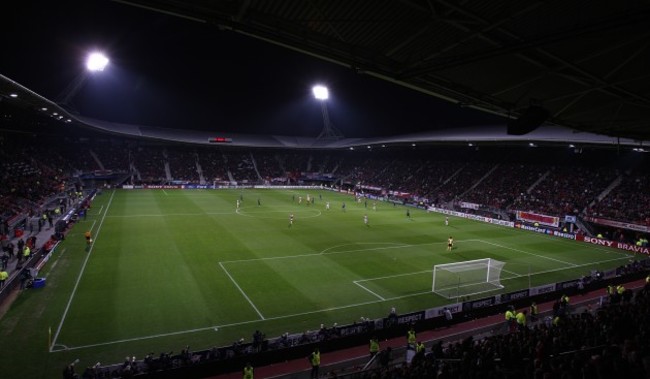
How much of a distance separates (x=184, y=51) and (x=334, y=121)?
45.2m

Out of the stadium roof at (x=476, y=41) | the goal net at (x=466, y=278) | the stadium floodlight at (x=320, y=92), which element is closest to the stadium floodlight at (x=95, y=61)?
the stadium floodlight at (x=320, y=92)

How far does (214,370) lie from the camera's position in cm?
1454

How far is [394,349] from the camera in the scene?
16844 mm

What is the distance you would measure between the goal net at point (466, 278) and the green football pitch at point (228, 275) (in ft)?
2.60

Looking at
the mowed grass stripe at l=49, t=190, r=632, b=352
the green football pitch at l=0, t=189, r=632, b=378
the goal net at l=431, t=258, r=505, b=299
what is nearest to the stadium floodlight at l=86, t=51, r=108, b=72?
the mowed grass stripe at l=49, t=190, r=632, b=352

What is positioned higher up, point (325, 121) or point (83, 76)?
point (325, 121)

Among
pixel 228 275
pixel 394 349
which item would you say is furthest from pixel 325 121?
pixel 394 349

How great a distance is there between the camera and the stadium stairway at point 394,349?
49.1 feet

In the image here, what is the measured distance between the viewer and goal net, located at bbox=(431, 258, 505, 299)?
23922 mm

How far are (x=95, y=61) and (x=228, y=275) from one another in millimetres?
44915

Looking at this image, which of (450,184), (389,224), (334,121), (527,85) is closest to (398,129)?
(450,184)

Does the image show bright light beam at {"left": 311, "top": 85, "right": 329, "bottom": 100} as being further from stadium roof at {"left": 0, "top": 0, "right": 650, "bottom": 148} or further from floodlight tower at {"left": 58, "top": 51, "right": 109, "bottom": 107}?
stadium roof at {"left": 0, "top": 0, "right": 650, "bottom": 148}

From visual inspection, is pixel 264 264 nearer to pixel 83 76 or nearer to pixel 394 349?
pixel 394 349

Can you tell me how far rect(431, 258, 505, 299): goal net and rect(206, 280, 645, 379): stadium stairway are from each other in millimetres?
3084
